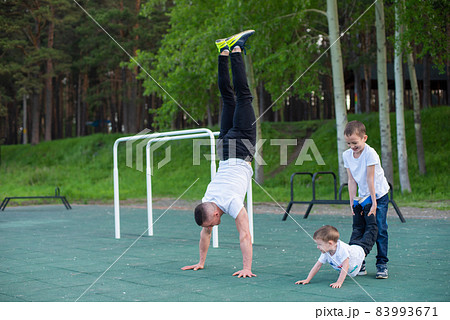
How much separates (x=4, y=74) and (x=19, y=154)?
488cm

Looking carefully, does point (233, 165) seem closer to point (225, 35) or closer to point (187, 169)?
point (225, 35)

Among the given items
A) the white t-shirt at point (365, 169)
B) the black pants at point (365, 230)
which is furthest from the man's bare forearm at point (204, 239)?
the white t-shirt at point (365, 169)

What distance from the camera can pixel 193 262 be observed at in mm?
5715

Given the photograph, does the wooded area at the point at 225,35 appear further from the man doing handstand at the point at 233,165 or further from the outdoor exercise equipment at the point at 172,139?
the man doing handstand at the point at 233,165

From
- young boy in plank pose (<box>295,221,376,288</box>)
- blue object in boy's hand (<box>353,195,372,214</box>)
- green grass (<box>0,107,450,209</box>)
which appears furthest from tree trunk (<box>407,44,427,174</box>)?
young boy in plank pose (<box>295,221,376,288</box>)

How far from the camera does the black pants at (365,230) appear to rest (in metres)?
4.55


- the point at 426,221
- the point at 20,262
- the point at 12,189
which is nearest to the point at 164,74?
the point at 12,189

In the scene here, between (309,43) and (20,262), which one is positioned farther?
(309,43)

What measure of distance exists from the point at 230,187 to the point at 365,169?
1.15 meters

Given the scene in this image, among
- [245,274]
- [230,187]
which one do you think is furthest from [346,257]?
[230,187]

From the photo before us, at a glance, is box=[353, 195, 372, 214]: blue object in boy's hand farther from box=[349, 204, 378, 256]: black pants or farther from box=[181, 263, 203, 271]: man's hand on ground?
box=[181, 263, 203, 271]: man's hand on ground

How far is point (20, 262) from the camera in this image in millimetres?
5852

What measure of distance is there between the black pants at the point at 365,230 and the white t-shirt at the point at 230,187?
3.23ft
